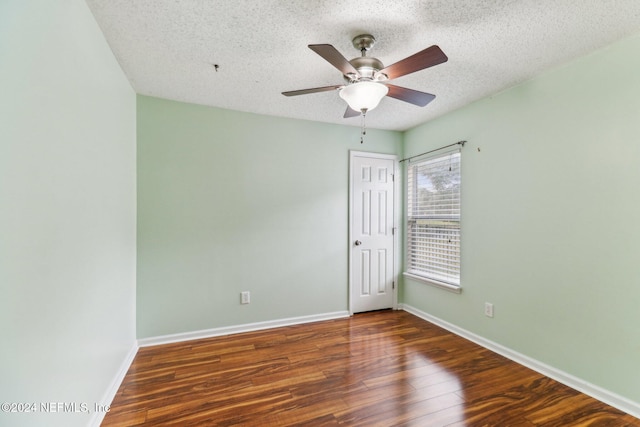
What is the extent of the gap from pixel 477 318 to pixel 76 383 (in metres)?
3.21

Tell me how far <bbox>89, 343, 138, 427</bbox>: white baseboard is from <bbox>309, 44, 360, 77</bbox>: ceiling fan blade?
243 cm

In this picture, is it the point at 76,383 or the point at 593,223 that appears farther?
the point at 593,223

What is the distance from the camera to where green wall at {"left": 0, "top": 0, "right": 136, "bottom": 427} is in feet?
3.25

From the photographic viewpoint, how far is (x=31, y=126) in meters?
1.10

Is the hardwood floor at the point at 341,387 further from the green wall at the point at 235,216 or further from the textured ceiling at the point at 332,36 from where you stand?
the textured ceiling at the point at 332,36

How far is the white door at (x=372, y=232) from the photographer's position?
3766mm

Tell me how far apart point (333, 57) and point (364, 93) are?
0.31 metres

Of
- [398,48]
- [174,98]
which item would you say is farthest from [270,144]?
[398,48]

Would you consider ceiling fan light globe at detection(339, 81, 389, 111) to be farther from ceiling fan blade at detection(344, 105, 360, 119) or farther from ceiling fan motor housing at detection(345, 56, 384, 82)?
ceiling fan blade at detection(344, 105, 360, 119)

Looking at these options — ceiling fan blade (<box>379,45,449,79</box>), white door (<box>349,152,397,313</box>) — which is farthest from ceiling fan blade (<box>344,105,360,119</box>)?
white door (<box>349,152,397,313</box>)

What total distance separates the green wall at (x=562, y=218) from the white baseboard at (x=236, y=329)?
1564 millimetres

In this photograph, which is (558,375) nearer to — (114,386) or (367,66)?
(367,66)

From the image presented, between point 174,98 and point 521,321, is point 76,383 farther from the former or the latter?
point 521,321

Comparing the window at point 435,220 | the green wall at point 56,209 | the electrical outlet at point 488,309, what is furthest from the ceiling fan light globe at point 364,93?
the electrical outlet at point 488,309
